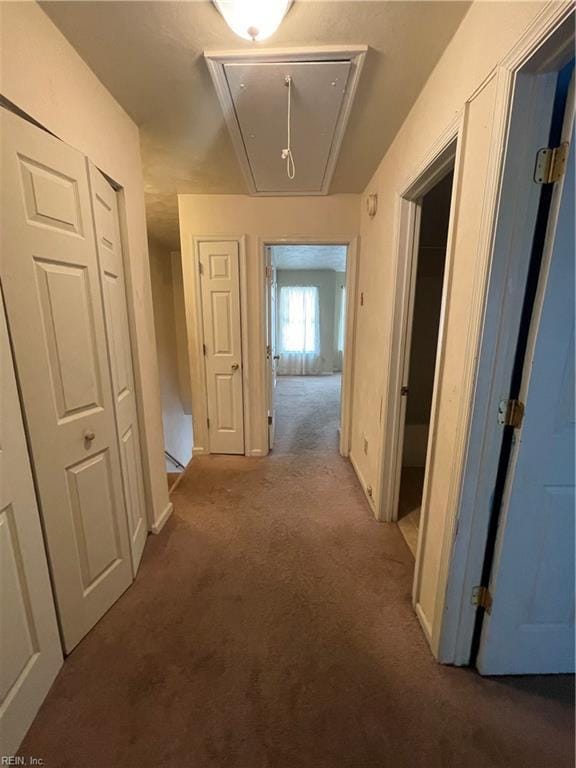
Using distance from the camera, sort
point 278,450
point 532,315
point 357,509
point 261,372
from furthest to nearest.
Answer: point 278,450
point 261,372
point 357,509
point 532,315

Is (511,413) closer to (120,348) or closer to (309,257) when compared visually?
(120,348)

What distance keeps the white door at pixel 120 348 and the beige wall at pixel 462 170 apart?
57.1 inches

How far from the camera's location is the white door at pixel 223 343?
2.74 metres

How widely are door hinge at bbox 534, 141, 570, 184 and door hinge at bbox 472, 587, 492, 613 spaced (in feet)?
4.53

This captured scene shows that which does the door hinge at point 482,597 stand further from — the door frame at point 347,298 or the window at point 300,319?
the window at point 300,319

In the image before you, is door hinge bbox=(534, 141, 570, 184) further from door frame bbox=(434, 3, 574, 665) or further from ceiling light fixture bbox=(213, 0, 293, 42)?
ceiling light fixture bbox=(213, 0, 293, 42)

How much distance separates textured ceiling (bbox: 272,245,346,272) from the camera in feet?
16.0

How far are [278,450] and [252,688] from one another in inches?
82.5

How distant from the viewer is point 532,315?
0.96 metres

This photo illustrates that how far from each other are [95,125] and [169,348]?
358 centimetres

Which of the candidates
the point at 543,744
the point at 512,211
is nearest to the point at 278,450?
the point at 543,744

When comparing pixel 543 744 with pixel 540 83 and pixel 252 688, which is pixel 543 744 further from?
pixel 540 83

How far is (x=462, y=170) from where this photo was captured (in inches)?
42.8

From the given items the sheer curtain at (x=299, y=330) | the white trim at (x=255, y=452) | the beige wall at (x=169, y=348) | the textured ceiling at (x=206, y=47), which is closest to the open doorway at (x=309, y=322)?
the sheer curtain at (x=299, y=330)
